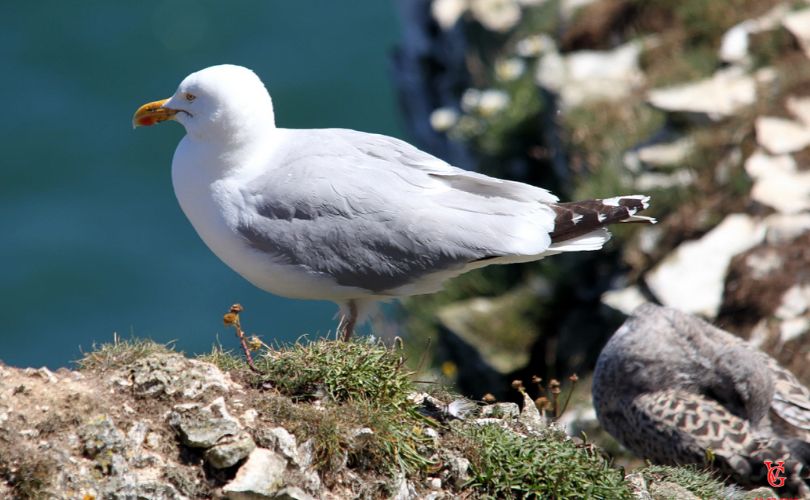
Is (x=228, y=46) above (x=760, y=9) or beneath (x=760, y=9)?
above

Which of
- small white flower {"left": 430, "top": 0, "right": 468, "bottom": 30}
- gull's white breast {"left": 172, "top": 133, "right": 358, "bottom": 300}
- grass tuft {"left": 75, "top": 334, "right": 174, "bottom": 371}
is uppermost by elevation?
small white flower {"left": 430, "top": 0, "right": 468, "bottom": 30}

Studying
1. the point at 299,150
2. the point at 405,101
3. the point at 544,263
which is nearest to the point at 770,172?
the point at 544,263

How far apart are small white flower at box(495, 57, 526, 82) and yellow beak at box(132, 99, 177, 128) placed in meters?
6.95

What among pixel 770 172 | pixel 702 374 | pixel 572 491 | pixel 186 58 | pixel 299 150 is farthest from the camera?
pixel 186 58

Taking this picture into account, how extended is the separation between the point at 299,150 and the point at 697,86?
20.2 ft

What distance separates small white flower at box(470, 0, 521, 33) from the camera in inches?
556

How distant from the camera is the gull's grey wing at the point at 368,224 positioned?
246 inches

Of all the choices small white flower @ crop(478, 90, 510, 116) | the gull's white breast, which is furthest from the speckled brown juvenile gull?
small white flower @ crop(478, 90, 510, 116)

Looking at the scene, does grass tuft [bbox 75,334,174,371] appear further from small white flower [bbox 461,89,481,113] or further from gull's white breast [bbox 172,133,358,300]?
small white flower [bbox 461,89,481,113]

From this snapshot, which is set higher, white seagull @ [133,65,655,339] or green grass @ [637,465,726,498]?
white seagull @ [133,65,655,339]

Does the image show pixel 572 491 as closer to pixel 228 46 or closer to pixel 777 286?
pixel 777 286

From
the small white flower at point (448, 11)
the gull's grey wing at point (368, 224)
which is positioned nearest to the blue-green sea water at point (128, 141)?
the small white flower at point (448, 11)

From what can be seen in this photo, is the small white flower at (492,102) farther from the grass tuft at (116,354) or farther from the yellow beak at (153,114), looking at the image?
the grass tuft at (116,354)

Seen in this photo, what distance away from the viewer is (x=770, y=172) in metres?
10.2
